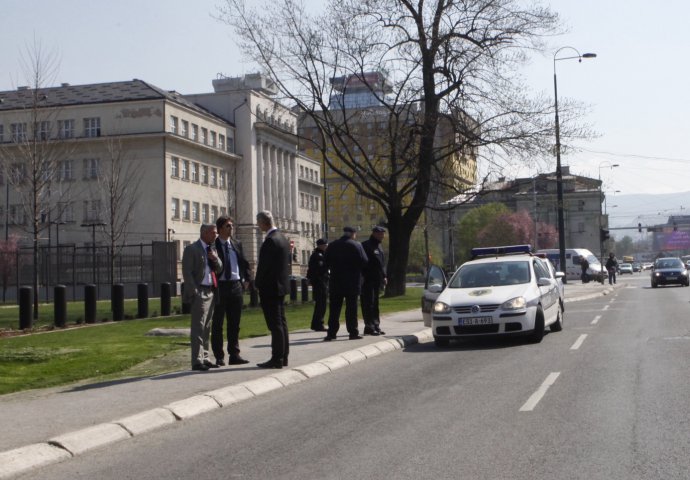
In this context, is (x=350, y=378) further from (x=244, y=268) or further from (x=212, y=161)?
(x=212, y=161)

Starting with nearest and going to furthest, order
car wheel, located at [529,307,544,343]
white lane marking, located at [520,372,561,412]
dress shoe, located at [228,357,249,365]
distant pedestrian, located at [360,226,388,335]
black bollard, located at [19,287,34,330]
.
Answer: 1. white lane marking, located at [520,372,561,412]
2. dress shoe, located at [228,357,249,365]
3. car wheel, located at [529,307,544,343]
4. distant pedestrian, located at [360,226,388,335]
5. black bollard, located at [19,287,34,330]

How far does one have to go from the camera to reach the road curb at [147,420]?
22.7ft

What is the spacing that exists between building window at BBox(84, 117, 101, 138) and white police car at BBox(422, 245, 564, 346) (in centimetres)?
5950

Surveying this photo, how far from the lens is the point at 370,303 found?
17.6 m

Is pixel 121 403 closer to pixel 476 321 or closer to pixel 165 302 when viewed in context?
pixel 476 321

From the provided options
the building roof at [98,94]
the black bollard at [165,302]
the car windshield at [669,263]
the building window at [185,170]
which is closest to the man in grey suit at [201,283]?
the black bollard at [165,302]

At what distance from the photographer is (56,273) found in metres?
46.4

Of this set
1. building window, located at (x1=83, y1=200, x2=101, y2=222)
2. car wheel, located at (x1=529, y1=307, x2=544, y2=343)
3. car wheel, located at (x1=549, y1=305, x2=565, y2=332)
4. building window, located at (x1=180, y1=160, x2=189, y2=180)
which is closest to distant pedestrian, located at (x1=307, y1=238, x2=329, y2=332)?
car wheel, located at (x1=529, y1=307, x2=544, y2=343)

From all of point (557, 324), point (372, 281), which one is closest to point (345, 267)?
point (372, 281)

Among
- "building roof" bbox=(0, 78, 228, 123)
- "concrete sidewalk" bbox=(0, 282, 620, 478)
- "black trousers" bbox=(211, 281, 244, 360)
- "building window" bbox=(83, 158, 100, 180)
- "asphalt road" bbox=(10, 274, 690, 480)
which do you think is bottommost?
"asphalt road" bbox=(10, 274, 690, 480)

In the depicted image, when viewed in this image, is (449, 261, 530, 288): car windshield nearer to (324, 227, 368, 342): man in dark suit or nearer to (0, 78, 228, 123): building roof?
(324, 227, 368, 342): man in dark suit

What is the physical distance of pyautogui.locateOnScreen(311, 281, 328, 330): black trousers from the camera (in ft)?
61.1

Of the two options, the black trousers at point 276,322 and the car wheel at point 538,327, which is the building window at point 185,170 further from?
the black trousers at point 276,322

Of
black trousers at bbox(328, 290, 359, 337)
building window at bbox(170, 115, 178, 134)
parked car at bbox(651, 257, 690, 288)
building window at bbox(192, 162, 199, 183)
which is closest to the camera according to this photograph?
black trousers at bbox(328, 290, 359, 337)
